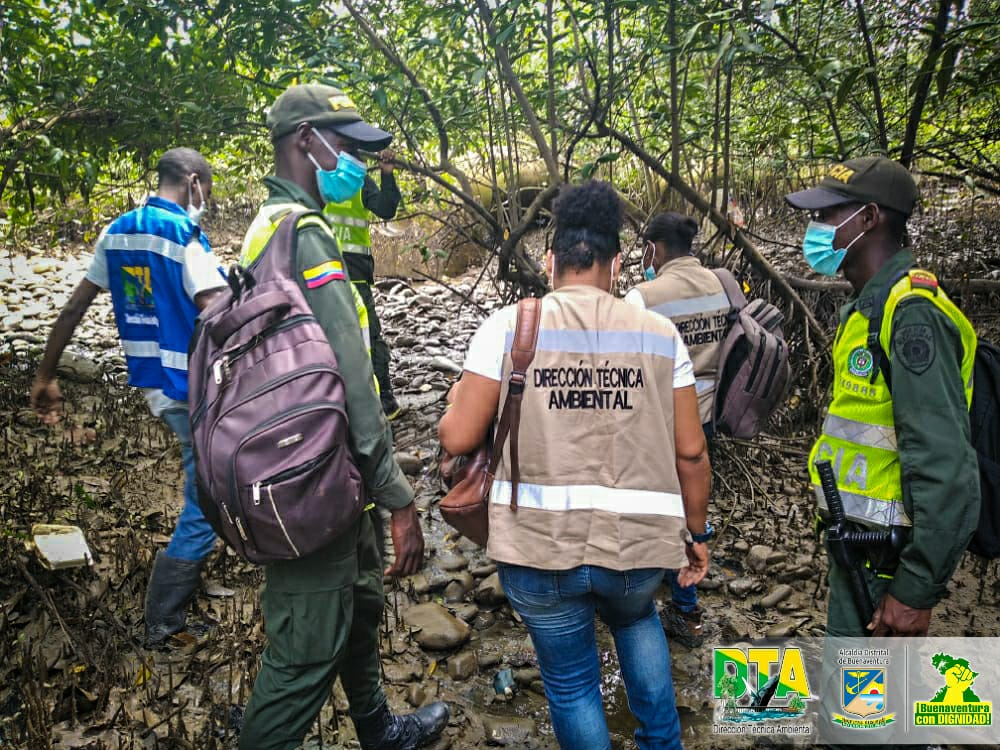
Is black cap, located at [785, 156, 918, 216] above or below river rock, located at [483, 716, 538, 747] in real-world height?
above

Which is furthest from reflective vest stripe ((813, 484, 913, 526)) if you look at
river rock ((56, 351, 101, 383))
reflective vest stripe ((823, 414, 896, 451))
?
river rock ((56, 351, 101, 383))

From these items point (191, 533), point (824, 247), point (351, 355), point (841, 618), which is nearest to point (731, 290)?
point (824, 247)

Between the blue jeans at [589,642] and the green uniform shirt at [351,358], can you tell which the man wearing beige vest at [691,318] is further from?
the green uniform shirt at [351,358]

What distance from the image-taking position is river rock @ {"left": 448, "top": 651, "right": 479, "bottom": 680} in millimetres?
2879

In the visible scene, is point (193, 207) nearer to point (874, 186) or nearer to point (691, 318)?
point (691, 318)

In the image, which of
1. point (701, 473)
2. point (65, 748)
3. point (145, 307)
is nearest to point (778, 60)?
point (701, 473)

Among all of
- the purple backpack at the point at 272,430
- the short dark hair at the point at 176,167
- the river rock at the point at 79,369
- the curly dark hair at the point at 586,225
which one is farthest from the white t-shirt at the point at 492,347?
the river rock at the point at 79,369

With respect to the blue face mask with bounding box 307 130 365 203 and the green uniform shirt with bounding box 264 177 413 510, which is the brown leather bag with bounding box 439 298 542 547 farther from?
the blue face mask with bounding box 307 130 365 203

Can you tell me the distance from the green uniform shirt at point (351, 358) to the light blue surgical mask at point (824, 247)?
4.70 feet

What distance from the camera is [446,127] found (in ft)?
16.2

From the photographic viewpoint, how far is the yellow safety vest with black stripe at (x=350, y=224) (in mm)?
4430

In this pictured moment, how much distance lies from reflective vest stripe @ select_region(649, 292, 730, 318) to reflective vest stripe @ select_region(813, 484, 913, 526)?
132 centimetres

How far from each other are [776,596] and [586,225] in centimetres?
249

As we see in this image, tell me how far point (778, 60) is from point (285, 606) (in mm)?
3927
